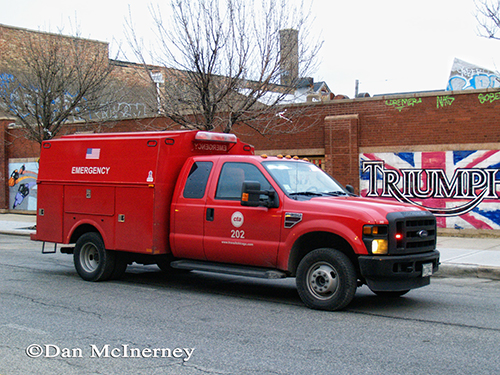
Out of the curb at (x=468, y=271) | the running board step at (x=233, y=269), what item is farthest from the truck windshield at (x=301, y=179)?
the curb at (x=468, y=271)

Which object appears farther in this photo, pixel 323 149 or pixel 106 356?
pixel 323 149

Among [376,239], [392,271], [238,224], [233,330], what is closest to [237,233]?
[238,224]

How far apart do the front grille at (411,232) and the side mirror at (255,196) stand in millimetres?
1620

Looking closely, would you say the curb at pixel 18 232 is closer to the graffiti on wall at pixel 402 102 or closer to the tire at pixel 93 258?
the tire at pixel 93 258

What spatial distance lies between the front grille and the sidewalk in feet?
12.6

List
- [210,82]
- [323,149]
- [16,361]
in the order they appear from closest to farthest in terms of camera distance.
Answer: [16,361]
[210,82]
[323,149]

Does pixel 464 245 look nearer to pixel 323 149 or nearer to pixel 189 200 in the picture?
pixel 323 149

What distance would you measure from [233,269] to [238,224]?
2.15ft

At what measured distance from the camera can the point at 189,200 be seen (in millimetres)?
8609

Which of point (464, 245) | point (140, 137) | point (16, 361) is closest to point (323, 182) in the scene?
point (140, 137)

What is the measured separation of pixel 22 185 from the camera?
1094 inches

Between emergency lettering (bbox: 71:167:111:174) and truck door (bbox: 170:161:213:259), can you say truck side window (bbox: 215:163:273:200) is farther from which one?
emergency lettering (bbox: 71:167:111:174)

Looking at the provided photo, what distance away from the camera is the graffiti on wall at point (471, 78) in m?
23.3

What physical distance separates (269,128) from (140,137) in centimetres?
1034
